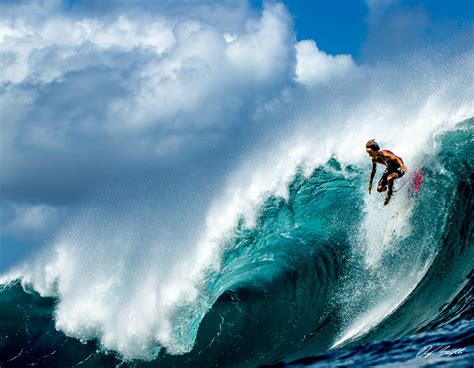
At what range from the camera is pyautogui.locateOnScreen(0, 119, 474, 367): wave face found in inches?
362

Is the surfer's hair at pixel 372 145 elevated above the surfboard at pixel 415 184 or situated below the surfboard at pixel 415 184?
above

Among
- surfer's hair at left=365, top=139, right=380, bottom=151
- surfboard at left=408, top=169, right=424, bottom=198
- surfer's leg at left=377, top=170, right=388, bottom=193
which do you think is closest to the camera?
surfer's leg at left=377, top=170, right=388, bottom=193

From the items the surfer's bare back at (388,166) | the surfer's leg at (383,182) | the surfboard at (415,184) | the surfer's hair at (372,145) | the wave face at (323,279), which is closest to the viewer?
the wave face at (323,279)

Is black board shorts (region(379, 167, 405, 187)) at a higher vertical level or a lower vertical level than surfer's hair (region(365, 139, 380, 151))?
lower

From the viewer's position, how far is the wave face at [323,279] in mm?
9206

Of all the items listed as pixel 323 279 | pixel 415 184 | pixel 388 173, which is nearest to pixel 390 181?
pixel 388 173

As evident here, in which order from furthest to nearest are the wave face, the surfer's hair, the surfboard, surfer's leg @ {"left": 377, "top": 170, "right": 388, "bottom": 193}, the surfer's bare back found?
the surfboard
the surfer's hair
surfer's leg @ {"left": 377, "top": 170, "right": 388, "bottom": 193}
the surfer's bare back
the wave face

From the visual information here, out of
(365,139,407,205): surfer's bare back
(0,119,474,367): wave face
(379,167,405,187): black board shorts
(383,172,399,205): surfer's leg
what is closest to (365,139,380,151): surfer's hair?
(365,139,407,205): surfer's bare back

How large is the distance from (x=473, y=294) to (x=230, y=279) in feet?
20.5

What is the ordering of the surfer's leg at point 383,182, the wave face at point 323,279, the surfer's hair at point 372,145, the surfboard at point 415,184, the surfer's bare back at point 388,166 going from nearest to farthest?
1. the wave face at point 323,279
2. the surfer's bare back at point 388,166
3. the surfer's leg at point 383,182
4. the surfer's hair at point 372,145
5. the surfboard at point 415,184

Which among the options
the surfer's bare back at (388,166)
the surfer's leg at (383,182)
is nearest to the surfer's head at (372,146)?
the surfer's bare back at (388,166)

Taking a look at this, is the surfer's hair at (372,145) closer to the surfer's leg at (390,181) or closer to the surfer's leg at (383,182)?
the surfer's leg at (383,182)

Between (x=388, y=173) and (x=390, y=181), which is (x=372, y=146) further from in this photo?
(x=390, y=181)

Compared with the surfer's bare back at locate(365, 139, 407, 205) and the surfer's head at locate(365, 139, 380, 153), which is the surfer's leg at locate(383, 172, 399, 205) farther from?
the surfer's head at locate(365, 139, 380, 153)
